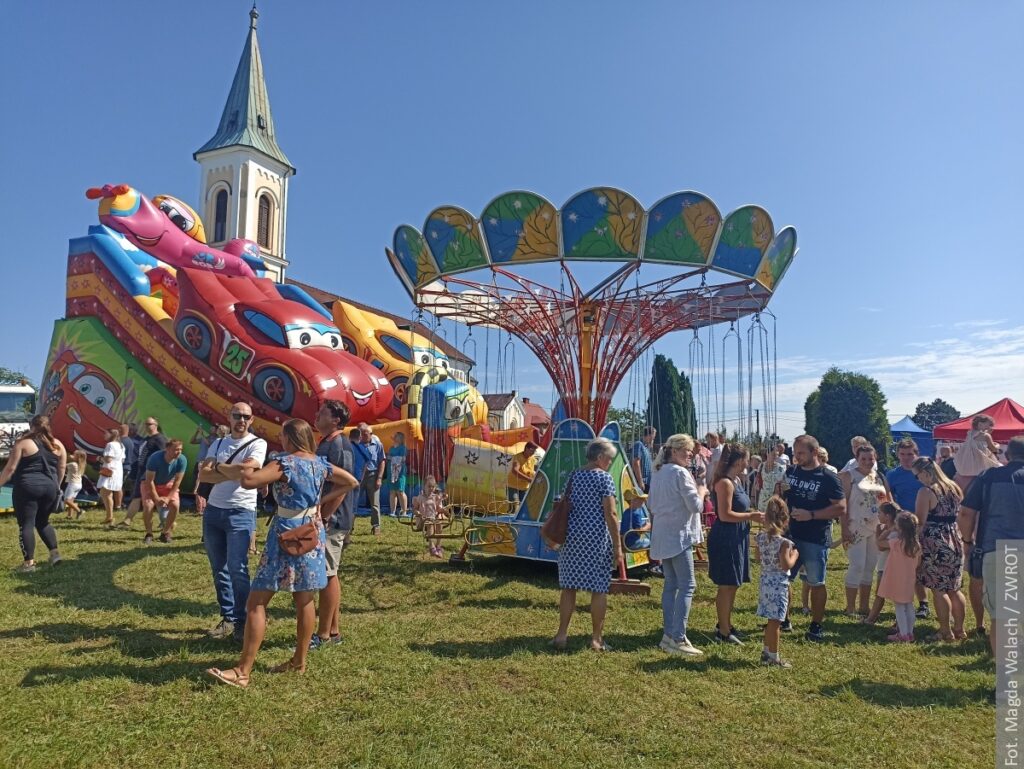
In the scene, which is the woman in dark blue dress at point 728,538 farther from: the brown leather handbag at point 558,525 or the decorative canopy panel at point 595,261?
the decorative canopy panel at point 595,261

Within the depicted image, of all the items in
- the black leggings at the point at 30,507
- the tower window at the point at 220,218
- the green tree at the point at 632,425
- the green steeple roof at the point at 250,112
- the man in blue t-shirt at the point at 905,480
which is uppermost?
the green steeple roof at the point at 250,112

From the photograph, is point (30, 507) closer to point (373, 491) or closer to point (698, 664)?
point (373, 491)

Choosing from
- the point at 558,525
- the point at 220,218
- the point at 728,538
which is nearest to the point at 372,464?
the point at 558,525

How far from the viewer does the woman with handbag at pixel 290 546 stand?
372cm

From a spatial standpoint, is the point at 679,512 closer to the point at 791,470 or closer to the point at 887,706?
the point at 791,470

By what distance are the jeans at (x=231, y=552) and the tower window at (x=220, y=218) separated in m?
37.1

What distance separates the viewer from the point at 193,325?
13.1 m

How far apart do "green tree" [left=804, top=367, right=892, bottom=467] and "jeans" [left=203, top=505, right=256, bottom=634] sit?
34.7 metres

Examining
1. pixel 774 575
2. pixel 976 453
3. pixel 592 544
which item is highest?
pixel 976 453

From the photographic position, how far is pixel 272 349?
12836mm

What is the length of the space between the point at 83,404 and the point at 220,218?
90.9ft

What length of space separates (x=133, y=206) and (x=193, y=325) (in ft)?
18.8

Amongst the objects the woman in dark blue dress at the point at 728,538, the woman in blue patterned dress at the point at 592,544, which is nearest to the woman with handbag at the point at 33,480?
the woman in blue patterned dress at the point at 592,544

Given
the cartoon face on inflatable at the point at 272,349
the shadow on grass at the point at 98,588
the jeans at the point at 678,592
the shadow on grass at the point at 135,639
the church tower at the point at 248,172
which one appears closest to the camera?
the shadow on grass at the point at 135,639
